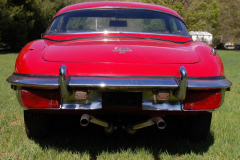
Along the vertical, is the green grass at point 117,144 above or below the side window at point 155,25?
below

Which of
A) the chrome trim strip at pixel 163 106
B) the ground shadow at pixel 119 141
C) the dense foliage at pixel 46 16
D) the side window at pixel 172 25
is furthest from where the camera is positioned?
the dense foliage at pixel 46 16

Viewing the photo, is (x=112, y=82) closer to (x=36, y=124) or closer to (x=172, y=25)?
(x=36, y=124)

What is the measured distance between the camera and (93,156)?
2359 millimetres

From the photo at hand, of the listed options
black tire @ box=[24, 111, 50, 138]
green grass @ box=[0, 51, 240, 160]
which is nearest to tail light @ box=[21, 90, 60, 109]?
black tire @ box=[24, 111, 50, 138]

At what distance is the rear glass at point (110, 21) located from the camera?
2986 millimetres

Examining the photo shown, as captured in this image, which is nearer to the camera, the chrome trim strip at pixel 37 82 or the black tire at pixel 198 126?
the chrome trim strip at pixel 37 82

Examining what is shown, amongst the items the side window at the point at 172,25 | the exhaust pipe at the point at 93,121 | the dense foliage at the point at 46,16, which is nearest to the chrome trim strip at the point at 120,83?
the exhaust pipe at the point at 93,121

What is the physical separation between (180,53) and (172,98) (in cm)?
45

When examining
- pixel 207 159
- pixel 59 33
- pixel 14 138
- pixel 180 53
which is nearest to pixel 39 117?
pixel 14 138

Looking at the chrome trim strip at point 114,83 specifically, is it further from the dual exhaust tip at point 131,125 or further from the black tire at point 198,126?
the black tire at point 198,126

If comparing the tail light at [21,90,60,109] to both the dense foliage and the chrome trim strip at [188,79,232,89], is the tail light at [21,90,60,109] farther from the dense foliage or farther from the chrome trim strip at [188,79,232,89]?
the dense foliage

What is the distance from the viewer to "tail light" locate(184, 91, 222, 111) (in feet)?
6.91

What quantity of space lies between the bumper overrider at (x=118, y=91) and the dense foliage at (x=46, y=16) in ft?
71.8

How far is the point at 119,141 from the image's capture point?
2.72 meters
